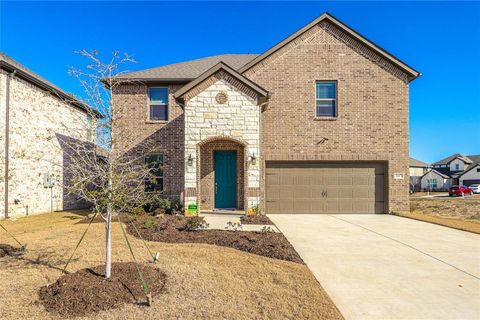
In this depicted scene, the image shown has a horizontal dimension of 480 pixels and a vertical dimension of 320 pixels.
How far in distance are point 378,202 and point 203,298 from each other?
11643mm

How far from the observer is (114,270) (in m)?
4.82

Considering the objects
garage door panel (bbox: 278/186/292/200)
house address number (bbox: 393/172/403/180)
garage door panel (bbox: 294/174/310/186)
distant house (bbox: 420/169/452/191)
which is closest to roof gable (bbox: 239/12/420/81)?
house address number (bbox: 393/172/403/180)

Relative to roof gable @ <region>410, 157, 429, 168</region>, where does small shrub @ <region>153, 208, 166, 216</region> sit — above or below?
below

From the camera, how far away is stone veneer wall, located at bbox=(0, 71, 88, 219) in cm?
1154

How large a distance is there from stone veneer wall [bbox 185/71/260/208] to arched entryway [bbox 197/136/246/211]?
1.08 m

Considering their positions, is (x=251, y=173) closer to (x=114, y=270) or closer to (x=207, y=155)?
(x=207, y=155)

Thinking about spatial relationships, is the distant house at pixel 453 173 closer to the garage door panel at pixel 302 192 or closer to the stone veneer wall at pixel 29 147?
the garage door panel at pixel 302 192

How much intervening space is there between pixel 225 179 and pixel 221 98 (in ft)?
11.8

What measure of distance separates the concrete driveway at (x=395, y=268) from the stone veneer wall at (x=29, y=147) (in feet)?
31.8

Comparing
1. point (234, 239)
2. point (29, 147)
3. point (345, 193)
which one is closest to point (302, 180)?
point (345, 193)

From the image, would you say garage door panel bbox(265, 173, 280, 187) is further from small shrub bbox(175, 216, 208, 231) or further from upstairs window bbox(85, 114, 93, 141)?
upstairs window bbox(85, 114, 93, 141)

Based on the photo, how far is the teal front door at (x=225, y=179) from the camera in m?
12.6

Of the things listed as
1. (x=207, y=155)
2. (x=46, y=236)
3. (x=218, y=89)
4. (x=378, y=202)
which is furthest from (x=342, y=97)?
(x=46, y=236)

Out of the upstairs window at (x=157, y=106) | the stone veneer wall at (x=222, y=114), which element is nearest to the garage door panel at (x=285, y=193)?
the stone veneer wall at (x=222, y=114)
